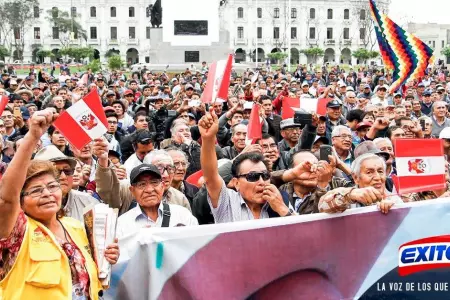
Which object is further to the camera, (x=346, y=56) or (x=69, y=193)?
(x=346, y=56)

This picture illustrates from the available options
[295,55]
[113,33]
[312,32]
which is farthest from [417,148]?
[312,32]

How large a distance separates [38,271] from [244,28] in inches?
3686

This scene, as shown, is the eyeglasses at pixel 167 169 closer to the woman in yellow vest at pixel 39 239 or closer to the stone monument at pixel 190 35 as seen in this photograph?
the woman in yellow vest at pixel 39 239

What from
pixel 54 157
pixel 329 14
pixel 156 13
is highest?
pixel 329 14

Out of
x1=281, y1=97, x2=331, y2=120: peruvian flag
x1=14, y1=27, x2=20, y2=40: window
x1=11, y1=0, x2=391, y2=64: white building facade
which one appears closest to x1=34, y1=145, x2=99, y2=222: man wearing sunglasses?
x1=281, y1=97, x2=331, y2=120: peruvian flag

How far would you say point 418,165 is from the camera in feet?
14.0

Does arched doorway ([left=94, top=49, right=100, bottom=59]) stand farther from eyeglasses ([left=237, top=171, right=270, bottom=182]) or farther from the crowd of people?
eyeglasses ([left=237, top=171, right=270, bottom=182])

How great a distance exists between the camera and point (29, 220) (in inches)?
129

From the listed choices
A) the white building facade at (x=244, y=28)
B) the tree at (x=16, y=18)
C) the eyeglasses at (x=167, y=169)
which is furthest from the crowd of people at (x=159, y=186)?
the white building facade at (x=244, y=28)

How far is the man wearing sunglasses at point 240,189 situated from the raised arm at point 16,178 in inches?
53.9

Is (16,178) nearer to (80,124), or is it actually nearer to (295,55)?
(80,124)

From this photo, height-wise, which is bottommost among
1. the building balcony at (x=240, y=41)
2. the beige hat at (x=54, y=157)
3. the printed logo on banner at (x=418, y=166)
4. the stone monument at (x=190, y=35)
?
the printed logo on banner at (x=418, y=166)

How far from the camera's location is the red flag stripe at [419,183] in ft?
13.7

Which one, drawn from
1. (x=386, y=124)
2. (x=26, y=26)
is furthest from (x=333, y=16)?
(x=386, y=124)
